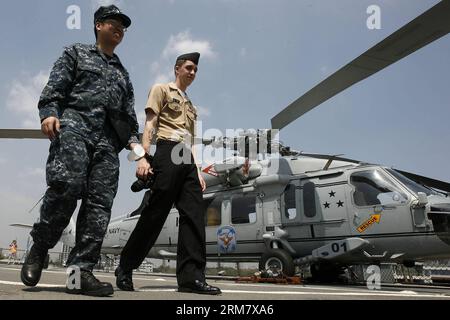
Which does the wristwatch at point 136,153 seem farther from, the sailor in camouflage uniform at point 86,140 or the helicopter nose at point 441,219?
the helicopter nose at point 441,219

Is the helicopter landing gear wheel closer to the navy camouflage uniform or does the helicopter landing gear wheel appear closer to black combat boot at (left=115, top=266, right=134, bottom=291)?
black combat boot at (left=115, top=266, right=134, bottom=291)

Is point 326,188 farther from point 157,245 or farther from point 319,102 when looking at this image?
point 157,245

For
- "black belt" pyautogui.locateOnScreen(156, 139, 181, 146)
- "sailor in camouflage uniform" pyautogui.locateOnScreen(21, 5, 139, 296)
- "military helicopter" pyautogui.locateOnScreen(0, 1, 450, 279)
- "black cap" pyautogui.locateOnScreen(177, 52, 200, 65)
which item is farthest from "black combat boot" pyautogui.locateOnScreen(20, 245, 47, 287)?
"military helicopter" pyautogui.locateOnScreen(0, 1, 450, 279)

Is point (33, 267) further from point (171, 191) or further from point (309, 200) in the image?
point (309, 200)

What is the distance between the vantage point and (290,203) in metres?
7.30

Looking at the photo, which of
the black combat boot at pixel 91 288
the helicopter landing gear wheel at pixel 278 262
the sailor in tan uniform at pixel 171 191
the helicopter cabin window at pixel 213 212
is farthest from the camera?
the helicopter cabin window at pixel 213 212

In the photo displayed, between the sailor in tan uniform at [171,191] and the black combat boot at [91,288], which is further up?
the sailor in tan uniform at [171,191]

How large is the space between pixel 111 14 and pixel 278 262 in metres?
5.27

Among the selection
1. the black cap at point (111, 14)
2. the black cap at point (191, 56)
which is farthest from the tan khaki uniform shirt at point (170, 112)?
the black cap at point (111, 14)

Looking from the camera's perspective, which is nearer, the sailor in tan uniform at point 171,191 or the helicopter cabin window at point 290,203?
the sailor in tan uniform at point 171,191

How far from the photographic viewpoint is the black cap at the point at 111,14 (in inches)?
107

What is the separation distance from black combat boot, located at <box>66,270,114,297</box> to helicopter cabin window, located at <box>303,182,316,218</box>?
5.25 m

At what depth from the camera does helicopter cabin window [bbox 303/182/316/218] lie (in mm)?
6973

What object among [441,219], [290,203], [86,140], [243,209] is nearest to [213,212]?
[243,209]
